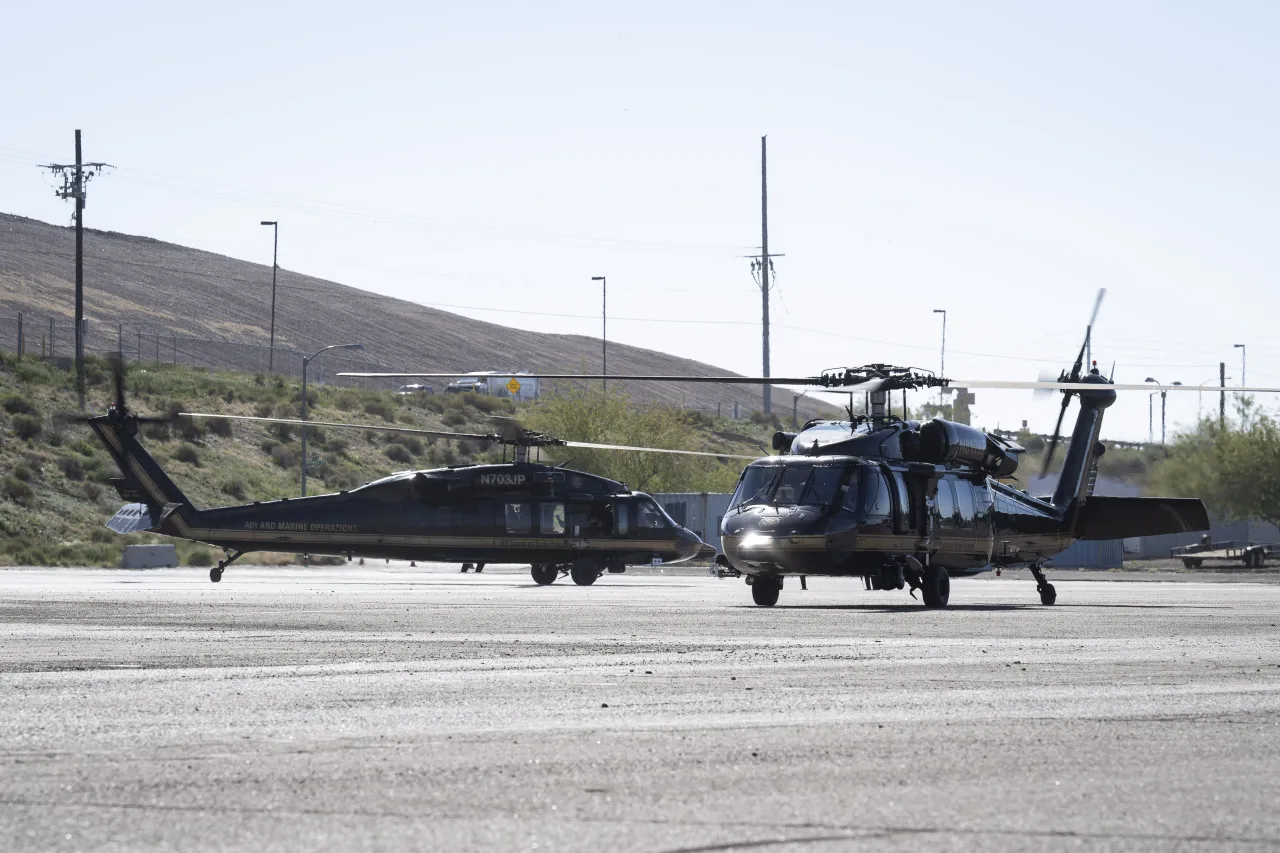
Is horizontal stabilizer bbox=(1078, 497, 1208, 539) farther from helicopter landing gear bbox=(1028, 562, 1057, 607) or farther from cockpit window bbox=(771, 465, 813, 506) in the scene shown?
cockpit window bbox=(771, 465, 813, 506)

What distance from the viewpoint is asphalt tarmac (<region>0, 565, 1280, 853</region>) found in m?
6.14

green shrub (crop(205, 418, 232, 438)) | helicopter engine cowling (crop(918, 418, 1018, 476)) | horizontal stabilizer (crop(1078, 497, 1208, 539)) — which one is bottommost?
horizontal stabilizer (crop(1078, 497, 1208, 539))

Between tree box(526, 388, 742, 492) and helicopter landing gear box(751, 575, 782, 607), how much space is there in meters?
49.6

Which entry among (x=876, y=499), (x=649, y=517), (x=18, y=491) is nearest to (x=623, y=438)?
(x=18, y=491)

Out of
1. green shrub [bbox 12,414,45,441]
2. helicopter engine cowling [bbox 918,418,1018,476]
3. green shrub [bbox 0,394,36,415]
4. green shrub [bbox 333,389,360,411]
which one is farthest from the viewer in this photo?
green shrub [bbox 333,389,360,411]

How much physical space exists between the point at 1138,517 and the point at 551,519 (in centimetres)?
1344

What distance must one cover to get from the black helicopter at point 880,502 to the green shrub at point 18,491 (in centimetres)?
A: 4342

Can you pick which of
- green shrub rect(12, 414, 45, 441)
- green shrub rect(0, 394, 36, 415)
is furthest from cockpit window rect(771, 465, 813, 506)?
green shrub rect(0, 394, 36, 415)

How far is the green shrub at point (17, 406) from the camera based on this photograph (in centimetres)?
7612

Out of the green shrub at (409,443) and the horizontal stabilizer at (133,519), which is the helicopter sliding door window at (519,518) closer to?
the horizontal stabilizer at (133,519)

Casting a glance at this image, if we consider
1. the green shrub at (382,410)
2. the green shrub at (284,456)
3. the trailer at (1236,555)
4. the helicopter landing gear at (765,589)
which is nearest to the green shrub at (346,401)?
the green shrub at (382,410)

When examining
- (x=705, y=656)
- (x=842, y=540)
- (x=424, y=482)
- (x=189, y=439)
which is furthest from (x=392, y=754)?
(x=189, y=439)

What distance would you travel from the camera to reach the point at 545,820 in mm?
6262

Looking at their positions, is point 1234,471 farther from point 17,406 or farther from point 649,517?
point 17,406
